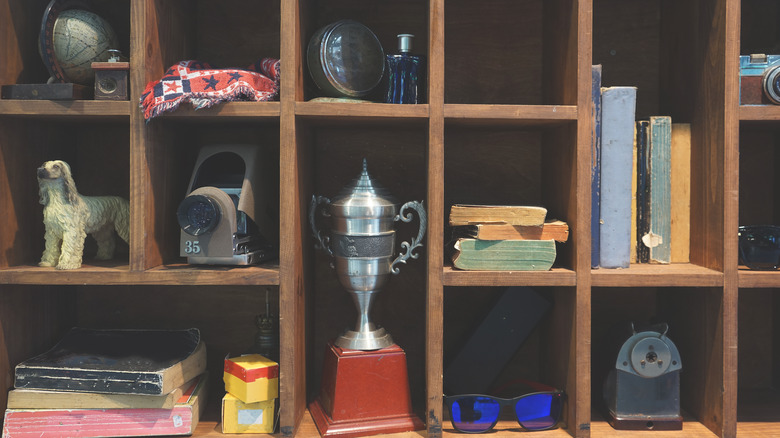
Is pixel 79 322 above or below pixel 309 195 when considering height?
below

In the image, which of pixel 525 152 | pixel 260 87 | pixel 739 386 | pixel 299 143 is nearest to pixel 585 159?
pixel 525 152

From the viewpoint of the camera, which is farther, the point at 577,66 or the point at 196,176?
the point at 196,176

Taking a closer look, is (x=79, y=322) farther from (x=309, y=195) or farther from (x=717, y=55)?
(x=717, y=55)

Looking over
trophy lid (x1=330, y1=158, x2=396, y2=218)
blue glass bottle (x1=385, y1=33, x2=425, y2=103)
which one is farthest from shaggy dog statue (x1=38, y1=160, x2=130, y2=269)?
blue glass bottle (x1=385, y1=33, x2=425, y2=103)

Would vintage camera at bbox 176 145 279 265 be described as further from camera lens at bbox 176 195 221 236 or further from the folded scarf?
the folded scarf

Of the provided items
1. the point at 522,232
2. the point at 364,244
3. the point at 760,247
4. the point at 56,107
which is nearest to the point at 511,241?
the point at 522,232

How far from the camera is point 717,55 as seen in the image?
60.7 inches

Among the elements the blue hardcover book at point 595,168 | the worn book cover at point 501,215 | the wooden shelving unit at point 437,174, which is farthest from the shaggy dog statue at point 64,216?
the blue hardcover book at point 595,168

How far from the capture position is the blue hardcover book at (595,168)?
5.08 ft

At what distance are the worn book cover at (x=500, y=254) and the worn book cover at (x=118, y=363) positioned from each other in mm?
776

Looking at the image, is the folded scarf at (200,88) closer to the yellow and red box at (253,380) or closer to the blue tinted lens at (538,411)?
the yellow and red box at (253,380)

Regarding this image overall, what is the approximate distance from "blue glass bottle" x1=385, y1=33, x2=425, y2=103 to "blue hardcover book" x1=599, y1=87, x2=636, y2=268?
0.49 metres

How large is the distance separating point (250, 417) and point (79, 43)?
107 centimetres

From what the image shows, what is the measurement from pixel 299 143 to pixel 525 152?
0.75m
